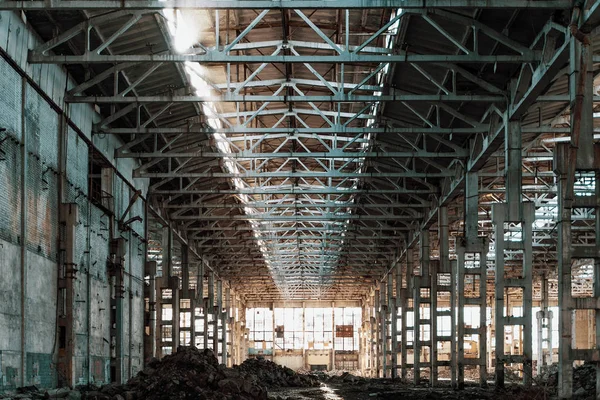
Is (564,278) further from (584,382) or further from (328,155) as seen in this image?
(328,155)

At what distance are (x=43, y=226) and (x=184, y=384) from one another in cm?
550

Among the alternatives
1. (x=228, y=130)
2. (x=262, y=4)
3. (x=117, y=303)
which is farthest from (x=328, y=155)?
(x=262, y=4)

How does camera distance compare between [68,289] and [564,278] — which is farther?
[68,289]

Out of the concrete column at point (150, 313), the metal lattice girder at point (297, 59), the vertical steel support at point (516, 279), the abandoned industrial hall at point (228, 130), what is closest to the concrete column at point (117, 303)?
the abandoned industrial hall at point (228, 130)

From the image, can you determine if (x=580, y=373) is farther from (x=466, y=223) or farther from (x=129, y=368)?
(x=129, y=368)

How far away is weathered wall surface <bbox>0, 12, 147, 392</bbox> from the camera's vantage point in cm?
1988

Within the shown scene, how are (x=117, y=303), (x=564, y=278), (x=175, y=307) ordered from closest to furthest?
(x=564, y=278) < (x=117, y=303) < (x=175, y=307)

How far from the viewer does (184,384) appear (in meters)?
23.4

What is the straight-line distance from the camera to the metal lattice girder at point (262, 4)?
17922 millimetres

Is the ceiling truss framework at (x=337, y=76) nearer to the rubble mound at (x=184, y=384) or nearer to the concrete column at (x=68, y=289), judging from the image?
the concrete column at (x=68, y=289)

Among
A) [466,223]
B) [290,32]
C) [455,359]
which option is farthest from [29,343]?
[455,359]

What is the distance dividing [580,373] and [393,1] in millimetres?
14550

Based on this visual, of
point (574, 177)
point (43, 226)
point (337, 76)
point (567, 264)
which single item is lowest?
point (567, 264)

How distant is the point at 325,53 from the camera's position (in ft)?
91.9
